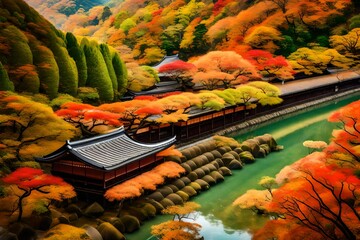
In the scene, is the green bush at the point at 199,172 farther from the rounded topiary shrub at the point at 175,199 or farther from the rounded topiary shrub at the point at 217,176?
the rounded topiary shrub at the point at 175,199

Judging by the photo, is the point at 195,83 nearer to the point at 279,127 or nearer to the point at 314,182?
the point at 279,127

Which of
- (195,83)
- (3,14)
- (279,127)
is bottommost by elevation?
(279,127)

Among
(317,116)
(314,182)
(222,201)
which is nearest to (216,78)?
(317,116)

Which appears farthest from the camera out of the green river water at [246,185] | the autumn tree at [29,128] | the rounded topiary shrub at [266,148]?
the rounded topiary shrub at [266,148]

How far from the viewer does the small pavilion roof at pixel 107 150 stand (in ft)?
47.5

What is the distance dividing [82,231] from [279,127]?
24.8 metres

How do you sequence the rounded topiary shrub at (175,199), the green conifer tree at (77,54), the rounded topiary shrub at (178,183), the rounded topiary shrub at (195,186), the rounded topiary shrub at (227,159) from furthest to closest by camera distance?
the green conifer tree at (77,54) → the rounded topiary shrub at (227,159) → the rounded topiary shrub at (195,186) → the rounded topiary shrub at (178,183) → the rounded topiary shrub at (175,199)

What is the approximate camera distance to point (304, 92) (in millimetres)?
40688

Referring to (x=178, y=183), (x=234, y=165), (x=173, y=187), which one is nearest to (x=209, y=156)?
(x=234, y=165)

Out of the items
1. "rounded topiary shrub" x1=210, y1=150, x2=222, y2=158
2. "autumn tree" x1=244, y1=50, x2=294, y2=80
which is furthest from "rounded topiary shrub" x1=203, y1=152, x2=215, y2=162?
"autumn tree" x1=244, y1=50, x2=294, y2=80

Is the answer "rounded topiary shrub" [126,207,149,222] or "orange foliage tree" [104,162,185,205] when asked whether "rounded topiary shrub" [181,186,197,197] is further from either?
"rounded topiary shrub" [126,207,149,222]

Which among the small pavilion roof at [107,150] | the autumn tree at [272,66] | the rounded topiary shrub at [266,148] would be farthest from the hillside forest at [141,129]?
the small pavilion roof at [107,150]

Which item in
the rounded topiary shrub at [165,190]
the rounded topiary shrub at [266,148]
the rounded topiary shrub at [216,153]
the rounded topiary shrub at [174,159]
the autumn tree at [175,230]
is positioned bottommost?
the rounded topiary shrub at [266,148]

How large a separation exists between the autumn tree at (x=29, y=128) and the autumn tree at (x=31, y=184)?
2043mm
